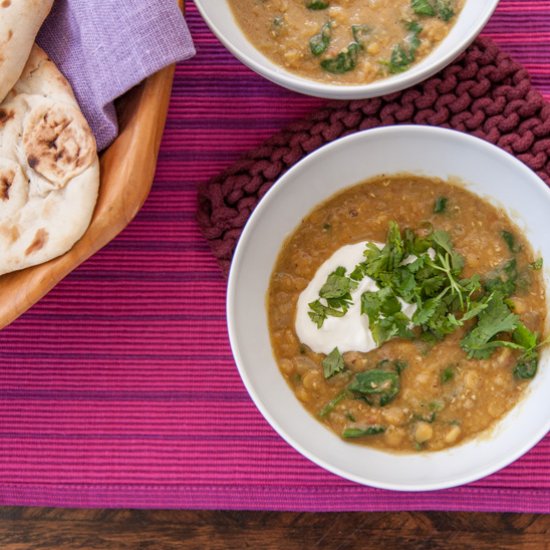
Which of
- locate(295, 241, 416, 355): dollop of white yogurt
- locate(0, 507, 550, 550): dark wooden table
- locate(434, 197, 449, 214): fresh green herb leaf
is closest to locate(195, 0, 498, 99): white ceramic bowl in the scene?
locate(434, 197, 449, 214): fresh green herb leaf

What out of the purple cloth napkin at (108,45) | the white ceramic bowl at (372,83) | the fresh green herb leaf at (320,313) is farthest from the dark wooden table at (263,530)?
the white ceramic bowl at (372,83)

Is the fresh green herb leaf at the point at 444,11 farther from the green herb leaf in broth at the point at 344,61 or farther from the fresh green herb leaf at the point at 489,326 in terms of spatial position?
the fresh green herb leaf at the point at 489,326

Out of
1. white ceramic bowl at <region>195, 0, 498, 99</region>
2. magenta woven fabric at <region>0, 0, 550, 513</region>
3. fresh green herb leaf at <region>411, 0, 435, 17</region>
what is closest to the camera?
white ceramic bowl at <region>195, 0, 498, 99</region>

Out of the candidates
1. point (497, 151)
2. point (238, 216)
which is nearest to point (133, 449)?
point (238, 216)

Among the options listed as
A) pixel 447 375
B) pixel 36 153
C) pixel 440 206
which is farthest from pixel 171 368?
pixel 440 206

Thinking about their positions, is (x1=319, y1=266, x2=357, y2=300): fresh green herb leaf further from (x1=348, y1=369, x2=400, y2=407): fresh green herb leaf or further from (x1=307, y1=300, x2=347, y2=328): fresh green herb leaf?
(x1=348, y1=369, x2=400, y2=407): fresh green herb leaf

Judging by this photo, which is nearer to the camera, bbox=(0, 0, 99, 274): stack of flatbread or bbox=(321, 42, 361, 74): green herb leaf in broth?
bbox=(0, 0, 99, 274): stack of flatbread

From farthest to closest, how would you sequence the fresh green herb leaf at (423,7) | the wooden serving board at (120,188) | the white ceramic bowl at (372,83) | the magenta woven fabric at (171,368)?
1. the magenta woven fabric at (171,368)
2. the fresh green herb leaf at (423,7)
3. the white ceramic bowl at (372,83)
4. the wooden serving board at (120,188)
